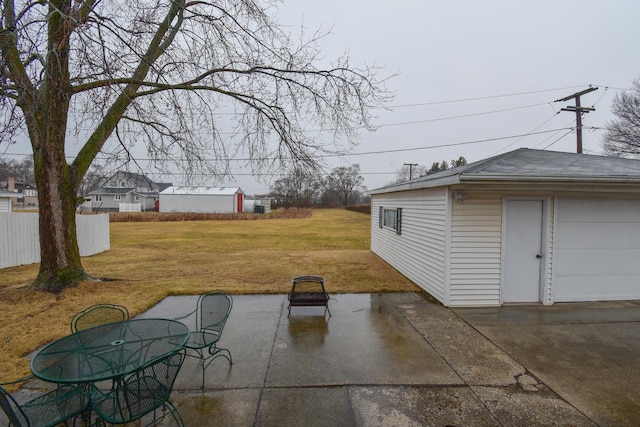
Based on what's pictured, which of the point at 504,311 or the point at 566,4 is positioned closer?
the point at 504,311

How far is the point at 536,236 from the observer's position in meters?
6.05

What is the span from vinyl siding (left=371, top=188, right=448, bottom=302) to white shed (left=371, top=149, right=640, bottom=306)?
0.05 metres

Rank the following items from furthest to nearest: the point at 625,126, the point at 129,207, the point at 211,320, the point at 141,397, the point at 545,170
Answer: the point at 129,207 → the point at 625,126 → the point at 545,170 → the point at 211,320 → the point at 141,397

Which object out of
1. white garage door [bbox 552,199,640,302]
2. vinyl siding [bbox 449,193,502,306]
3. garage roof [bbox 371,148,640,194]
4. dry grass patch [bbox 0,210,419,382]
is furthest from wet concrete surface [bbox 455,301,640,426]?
dry grass patch [bbox 0,210,419,382]

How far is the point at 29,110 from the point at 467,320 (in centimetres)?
694

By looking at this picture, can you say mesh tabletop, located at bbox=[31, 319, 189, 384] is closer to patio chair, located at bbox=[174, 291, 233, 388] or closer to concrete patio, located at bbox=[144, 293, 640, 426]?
patio chair, located at bbox=[174, 291, 233, 388]

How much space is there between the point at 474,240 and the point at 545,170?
1.82 m

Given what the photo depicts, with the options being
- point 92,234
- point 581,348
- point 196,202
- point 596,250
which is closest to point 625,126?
point 596,250

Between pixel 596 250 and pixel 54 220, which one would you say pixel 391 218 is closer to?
pixel 596 250

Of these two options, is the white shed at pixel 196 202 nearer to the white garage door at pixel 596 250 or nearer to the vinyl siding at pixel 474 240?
the vinyl siding at pixel 474 240

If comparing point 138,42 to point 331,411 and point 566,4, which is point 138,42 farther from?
point 566,4

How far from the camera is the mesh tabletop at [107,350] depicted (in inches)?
95.0

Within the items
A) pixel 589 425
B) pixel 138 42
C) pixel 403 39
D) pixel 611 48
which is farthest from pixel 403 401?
pixel 611 48

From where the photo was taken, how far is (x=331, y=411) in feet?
9.39
